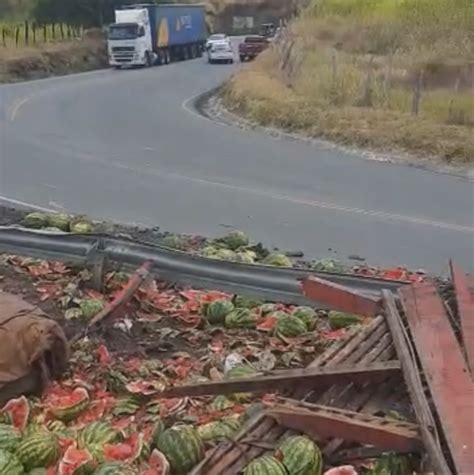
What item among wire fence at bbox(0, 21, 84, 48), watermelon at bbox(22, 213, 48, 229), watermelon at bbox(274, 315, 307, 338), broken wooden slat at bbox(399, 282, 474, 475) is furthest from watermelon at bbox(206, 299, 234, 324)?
wire fence at bbox(0, 21, 84, 48)

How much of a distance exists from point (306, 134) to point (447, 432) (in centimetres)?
2141

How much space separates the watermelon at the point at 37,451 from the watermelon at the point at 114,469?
30cm

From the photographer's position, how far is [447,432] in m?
4.49

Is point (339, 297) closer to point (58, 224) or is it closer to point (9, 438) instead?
point (9, 438)

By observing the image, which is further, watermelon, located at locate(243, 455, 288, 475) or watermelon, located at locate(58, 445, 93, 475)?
watermelon, located at locate(58, 445, 93, 475)

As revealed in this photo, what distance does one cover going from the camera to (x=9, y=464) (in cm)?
494

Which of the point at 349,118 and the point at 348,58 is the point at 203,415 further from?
the point at 348,58

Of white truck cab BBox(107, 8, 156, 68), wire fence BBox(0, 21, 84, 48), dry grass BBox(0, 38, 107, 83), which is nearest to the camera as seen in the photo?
dry grass BBox(0, 38, 107, 83)

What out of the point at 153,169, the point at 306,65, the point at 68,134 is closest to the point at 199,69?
the point at 306,65

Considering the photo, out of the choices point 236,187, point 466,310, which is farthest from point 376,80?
point 466,310

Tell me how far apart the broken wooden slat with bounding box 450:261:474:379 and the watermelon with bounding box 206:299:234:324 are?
1.61 m

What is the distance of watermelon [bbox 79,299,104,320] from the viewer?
7.16 metres

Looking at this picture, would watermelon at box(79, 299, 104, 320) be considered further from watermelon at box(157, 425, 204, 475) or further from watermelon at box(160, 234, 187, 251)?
watermelon at box(157, 425, 204, 475)

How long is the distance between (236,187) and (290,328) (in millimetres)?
10531
